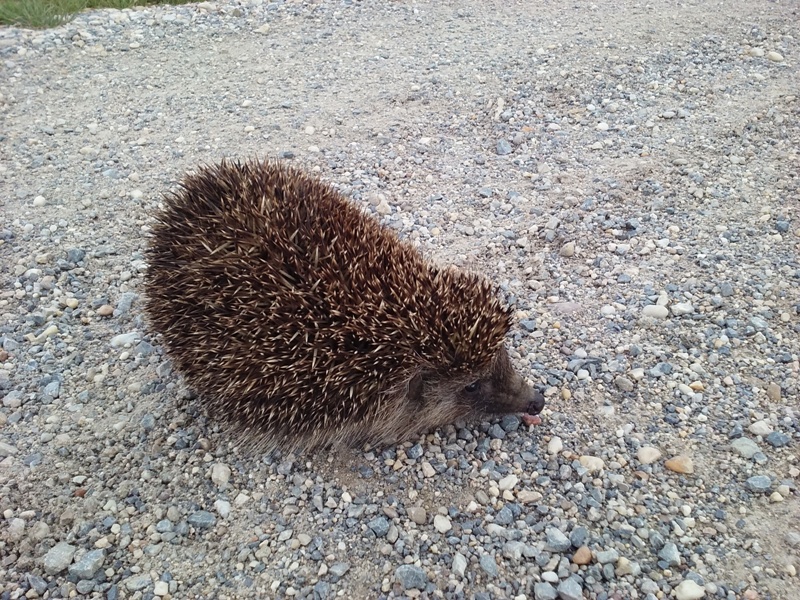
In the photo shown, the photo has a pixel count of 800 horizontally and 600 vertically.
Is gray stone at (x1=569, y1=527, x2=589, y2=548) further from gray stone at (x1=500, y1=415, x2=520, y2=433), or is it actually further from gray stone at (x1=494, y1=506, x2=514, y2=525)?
gray stone at (x1=500, y1=415, x2=520, y2=433)

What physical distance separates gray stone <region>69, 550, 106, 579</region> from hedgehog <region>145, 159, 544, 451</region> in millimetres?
866

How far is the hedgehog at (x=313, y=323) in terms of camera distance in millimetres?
3170

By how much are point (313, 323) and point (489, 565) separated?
1349 mm

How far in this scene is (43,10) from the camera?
25.0ft

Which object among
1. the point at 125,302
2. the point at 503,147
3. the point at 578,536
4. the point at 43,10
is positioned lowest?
the point at 578,536

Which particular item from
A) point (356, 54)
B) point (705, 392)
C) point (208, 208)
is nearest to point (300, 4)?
point (356, 54)

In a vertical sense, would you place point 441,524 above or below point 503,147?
below

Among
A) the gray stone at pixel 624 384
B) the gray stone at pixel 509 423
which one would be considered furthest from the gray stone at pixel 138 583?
the gray stone at pixel 624 384

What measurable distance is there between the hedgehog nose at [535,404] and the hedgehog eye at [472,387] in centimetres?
28

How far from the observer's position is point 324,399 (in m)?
3.28

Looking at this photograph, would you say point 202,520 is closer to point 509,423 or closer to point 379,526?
point 379,526

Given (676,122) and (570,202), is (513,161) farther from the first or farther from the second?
(676,122)

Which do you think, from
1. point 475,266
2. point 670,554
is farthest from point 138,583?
point 475,266

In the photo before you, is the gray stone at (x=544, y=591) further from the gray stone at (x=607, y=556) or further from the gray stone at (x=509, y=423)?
the gray stone at (x=509, y=423)
